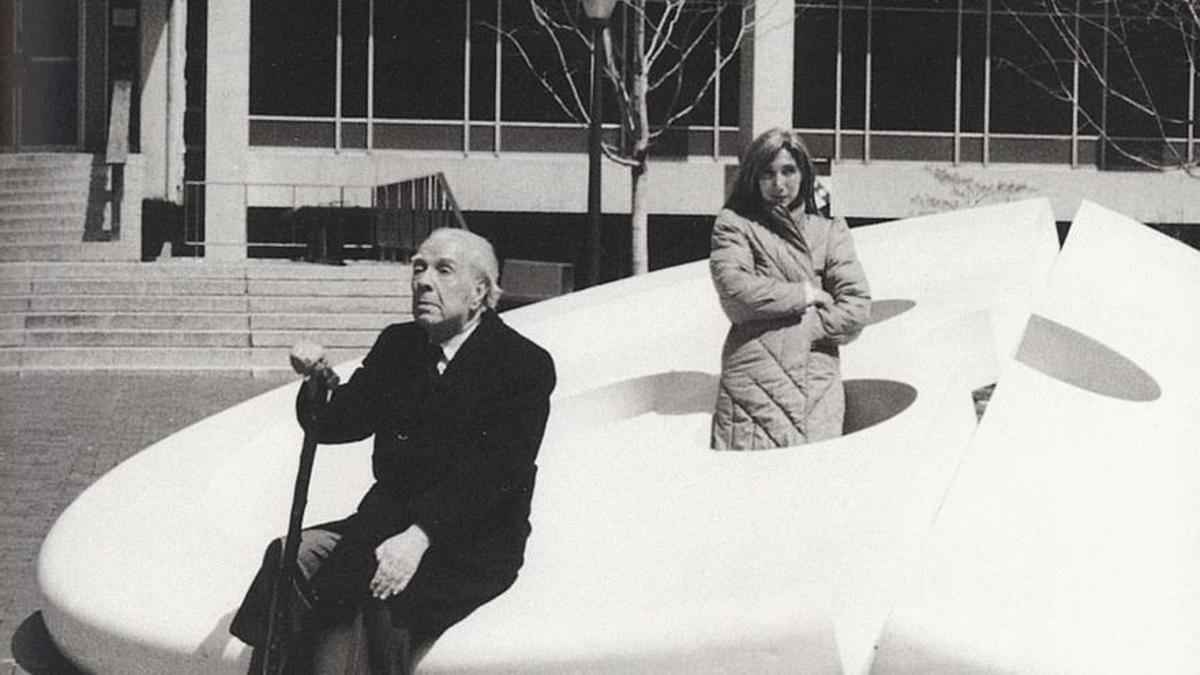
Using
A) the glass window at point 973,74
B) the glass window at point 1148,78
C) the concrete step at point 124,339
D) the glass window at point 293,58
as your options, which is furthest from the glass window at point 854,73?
the concrete step at point 124,339

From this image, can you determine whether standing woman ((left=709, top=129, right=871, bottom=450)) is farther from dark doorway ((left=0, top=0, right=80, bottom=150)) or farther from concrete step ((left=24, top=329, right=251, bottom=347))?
dark doorway ((left=0, top=0, right=80, bottom=150))

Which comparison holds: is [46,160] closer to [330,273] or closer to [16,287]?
[16,287]

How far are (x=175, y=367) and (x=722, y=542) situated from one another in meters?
11.7

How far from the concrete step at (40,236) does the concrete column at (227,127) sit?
9.65 feet

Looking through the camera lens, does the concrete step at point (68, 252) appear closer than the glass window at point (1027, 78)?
Yes

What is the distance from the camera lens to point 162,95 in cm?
2700

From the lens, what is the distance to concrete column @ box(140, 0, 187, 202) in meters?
26.6

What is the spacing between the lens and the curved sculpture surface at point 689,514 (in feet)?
17.1

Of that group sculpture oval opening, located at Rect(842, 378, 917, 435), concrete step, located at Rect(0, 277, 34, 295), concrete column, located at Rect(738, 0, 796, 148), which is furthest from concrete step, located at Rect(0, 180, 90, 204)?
sculpture oval opening, located at Rect(842, 378, 917, 435)

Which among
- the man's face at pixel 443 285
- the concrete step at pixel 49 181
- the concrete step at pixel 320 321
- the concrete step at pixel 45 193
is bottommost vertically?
the concrete step at pixel 320 321

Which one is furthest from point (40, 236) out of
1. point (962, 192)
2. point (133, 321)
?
point (962, 192)

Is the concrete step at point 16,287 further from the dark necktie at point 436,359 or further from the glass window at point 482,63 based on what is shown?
the dark necktie at point 436,359

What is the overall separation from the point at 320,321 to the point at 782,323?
40.4 ft

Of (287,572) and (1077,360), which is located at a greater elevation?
(1077,360)
